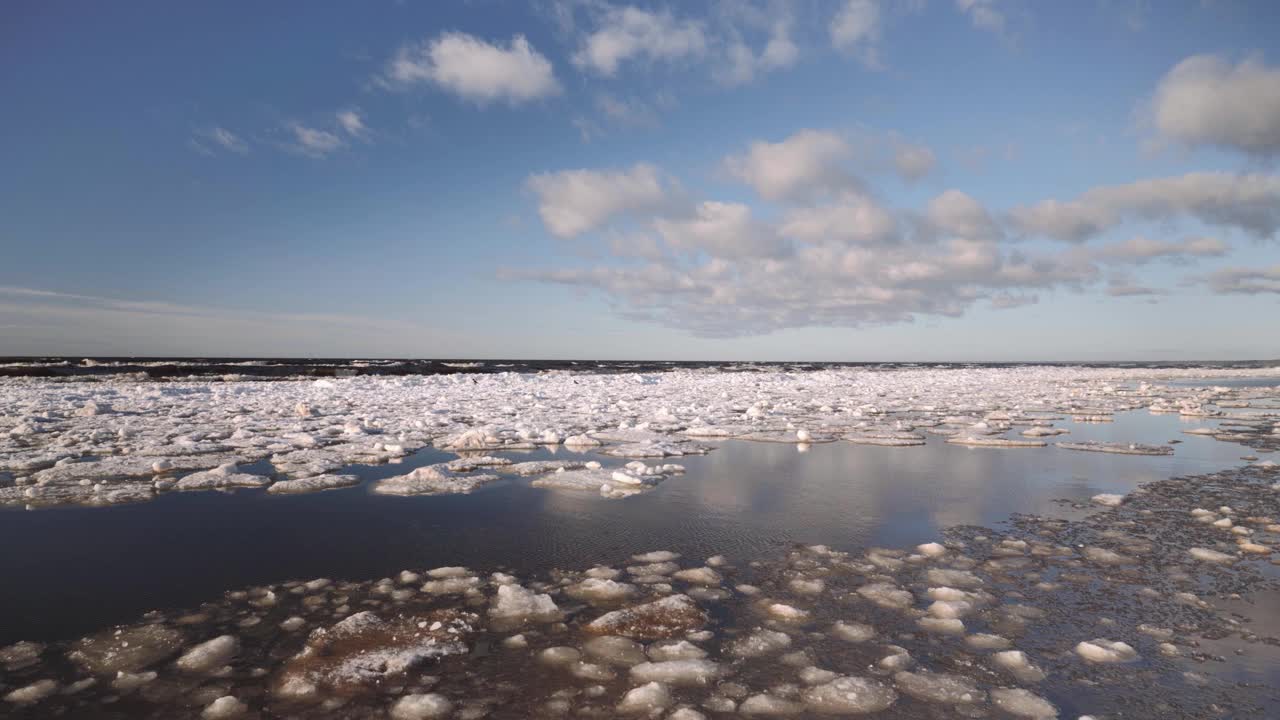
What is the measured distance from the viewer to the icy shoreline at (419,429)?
585 cm

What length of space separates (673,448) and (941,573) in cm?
460

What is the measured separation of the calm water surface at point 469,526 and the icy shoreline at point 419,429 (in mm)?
511

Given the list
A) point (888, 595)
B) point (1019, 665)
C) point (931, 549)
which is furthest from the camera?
point (931, 549)

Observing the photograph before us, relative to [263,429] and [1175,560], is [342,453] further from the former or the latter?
[1175,560]

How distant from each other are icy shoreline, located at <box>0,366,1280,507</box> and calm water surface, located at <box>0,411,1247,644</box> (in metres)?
0.51

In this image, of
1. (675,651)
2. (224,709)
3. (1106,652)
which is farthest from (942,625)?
(224,709)

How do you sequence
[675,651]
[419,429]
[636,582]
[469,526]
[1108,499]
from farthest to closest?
[419,429] → [1108,499] → [469,526] → [636,582] → [675,651]

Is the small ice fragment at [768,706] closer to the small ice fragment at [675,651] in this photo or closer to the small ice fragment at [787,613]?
the small ice fragment at [675,651]

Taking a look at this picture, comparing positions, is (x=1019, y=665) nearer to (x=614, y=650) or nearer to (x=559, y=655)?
(x=614, y=650)

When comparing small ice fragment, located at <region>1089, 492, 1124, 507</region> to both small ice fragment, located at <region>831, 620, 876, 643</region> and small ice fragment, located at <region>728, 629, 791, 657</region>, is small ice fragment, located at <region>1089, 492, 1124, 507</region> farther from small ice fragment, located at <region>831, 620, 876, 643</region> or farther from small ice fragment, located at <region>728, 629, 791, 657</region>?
small ice fragment, located at <region>728, 629, 791, 657</region>

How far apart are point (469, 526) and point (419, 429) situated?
5670mm

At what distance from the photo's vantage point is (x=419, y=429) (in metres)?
9.64

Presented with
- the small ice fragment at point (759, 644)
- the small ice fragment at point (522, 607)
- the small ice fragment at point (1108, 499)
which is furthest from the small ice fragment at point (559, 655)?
the small ice fragment at point (1108, 499)

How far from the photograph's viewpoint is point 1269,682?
2299mm
